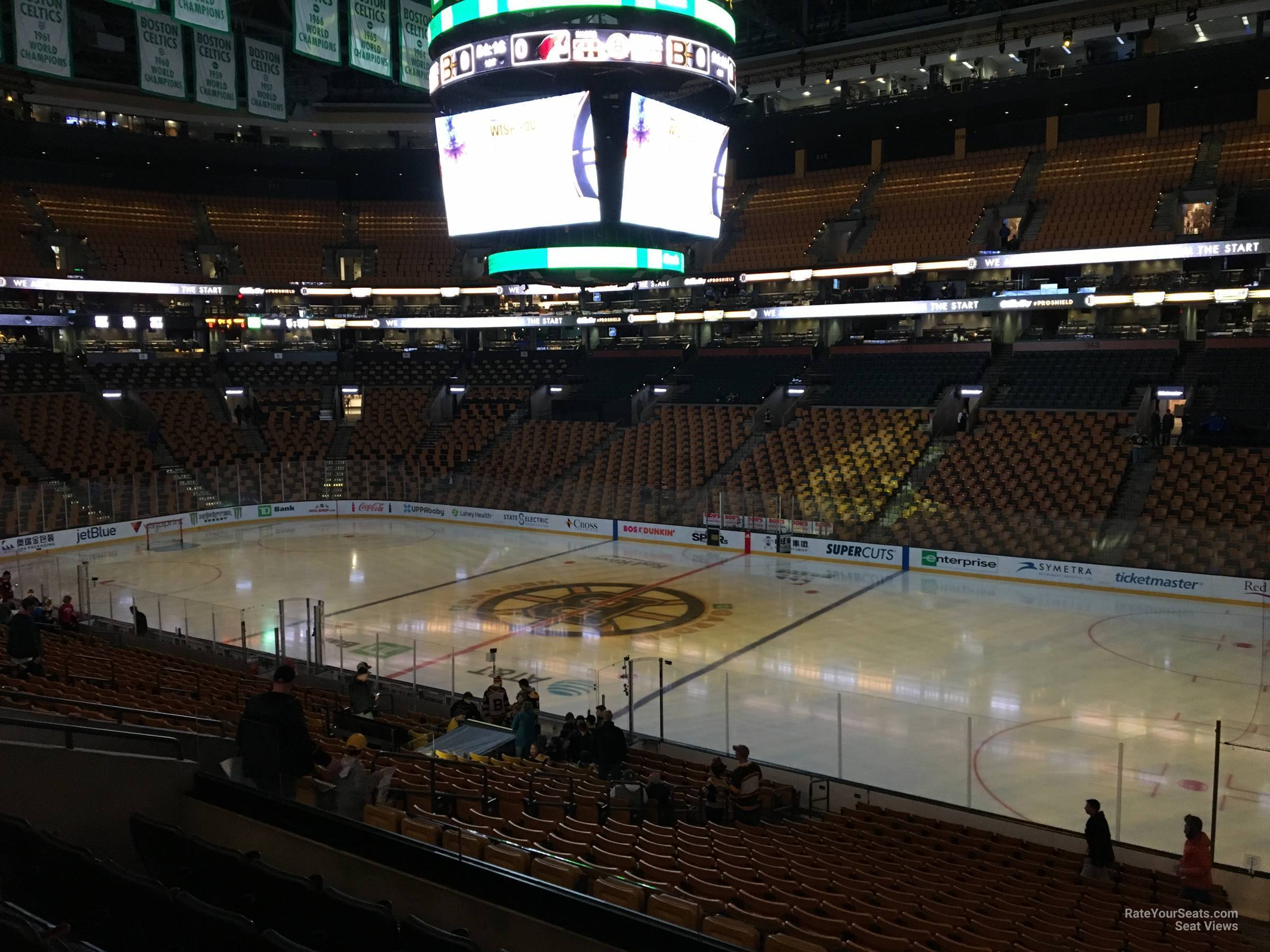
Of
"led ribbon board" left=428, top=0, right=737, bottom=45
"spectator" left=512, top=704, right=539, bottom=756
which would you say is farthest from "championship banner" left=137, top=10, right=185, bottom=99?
"spectator" left=512, top=704, right=539, bottom=756

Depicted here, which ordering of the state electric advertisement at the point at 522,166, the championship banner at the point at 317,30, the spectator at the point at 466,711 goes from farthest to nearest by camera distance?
the championship banner at the point at 317,30
the state electric advertisement at the point at 522,166
the spectator at the point at 466,711

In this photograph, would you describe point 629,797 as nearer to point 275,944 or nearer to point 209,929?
point 209,929

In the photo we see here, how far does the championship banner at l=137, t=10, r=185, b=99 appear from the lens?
A: 61.3 feet

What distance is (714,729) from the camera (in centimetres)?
1319

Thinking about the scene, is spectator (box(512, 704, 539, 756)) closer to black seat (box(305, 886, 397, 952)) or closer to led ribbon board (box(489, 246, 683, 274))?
black seat (box(305, 886, 397, 952))

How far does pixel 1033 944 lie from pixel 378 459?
3336cm

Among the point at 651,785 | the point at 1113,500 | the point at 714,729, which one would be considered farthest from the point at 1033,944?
the point at 1113,500

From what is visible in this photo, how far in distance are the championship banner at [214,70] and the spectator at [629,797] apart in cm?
1630

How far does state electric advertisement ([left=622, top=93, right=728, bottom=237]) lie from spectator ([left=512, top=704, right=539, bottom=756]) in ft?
27.9

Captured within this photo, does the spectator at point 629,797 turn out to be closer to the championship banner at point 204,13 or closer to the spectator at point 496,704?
the spectator at point 496,704

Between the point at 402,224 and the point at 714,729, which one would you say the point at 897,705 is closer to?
the point at 714,729

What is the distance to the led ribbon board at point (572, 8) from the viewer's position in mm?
14086

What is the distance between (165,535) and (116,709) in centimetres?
2625

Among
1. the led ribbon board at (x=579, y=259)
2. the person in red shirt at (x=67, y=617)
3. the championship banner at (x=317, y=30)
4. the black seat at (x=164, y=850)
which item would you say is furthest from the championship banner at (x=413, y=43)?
the black seat at (x=164, y=850)
